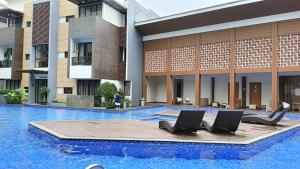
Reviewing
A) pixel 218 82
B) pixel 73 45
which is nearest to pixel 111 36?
pixel 73 45

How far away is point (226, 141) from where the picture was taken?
853cm

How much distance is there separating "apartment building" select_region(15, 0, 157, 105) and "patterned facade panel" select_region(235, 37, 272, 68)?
9238 millimetres

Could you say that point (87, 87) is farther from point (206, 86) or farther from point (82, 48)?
point (206, 86)

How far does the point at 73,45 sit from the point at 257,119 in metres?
17.8

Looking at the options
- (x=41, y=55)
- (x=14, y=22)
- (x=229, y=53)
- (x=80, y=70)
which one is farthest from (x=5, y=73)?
(x=229, y=53)

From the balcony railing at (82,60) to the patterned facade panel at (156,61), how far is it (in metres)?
5.71

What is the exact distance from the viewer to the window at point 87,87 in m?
26.5

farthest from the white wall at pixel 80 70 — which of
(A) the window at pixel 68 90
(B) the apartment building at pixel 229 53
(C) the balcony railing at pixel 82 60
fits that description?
(B) the apartment building at pixel 229 53

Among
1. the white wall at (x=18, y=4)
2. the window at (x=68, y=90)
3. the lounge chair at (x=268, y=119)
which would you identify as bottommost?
the lounge chair at (x=268, y=119)

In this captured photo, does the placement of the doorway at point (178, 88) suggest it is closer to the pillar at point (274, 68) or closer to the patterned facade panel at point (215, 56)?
the patterned facade panel at point (215, 56)

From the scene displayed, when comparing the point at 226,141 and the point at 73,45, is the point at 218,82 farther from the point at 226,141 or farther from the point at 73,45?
the point at 226,141

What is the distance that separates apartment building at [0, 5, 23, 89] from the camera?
31.0 meters

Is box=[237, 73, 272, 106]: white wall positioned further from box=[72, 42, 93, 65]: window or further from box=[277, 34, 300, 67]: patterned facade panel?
box=[72, 42, 93, 65]: window

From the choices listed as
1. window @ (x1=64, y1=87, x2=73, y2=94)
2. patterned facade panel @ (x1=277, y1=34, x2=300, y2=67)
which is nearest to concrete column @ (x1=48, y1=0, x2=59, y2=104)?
window @ (x1=64, y1=87, x2=73, y2=94)
